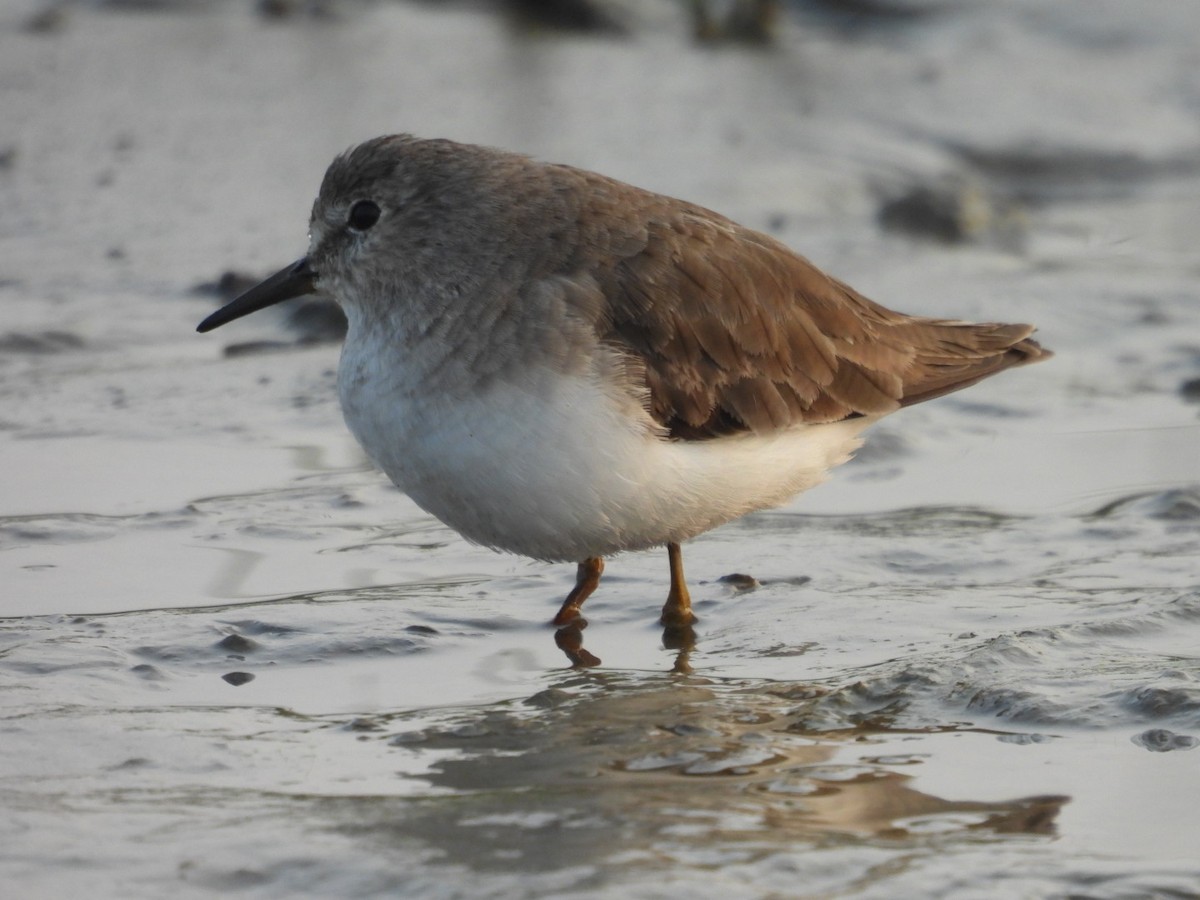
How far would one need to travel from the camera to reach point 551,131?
11.7 m

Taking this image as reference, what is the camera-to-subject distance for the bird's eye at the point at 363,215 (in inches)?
242

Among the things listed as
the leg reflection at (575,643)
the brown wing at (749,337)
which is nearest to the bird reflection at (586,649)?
the leg reflection at (575,643)

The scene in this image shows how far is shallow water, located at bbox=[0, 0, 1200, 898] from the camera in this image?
4.26 metres

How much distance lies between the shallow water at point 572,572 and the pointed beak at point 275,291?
74 cm

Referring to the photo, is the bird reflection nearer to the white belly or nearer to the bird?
the bird

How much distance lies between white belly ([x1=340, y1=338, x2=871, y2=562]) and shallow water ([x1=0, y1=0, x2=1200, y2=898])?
0.45 m

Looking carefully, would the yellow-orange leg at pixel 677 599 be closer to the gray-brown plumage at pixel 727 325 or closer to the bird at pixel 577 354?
the bird at pixel 577 354

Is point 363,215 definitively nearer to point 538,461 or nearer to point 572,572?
point 538,461

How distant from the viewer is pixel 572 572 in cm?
667

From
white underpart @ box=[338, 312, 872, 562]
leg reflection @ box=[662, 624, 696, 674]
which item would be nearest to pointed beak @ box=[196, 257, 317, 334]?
white underpart @ box=[338, 312, 872, 562]

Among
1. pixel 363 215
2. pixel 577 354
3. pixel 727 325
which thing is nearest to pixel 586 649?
pixel 577 354

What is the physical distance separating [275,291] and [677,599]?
180cm

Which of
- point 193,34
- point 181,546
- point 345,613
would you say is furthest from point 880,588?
point 193,34

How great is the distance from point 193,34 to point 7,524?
7615 mm
